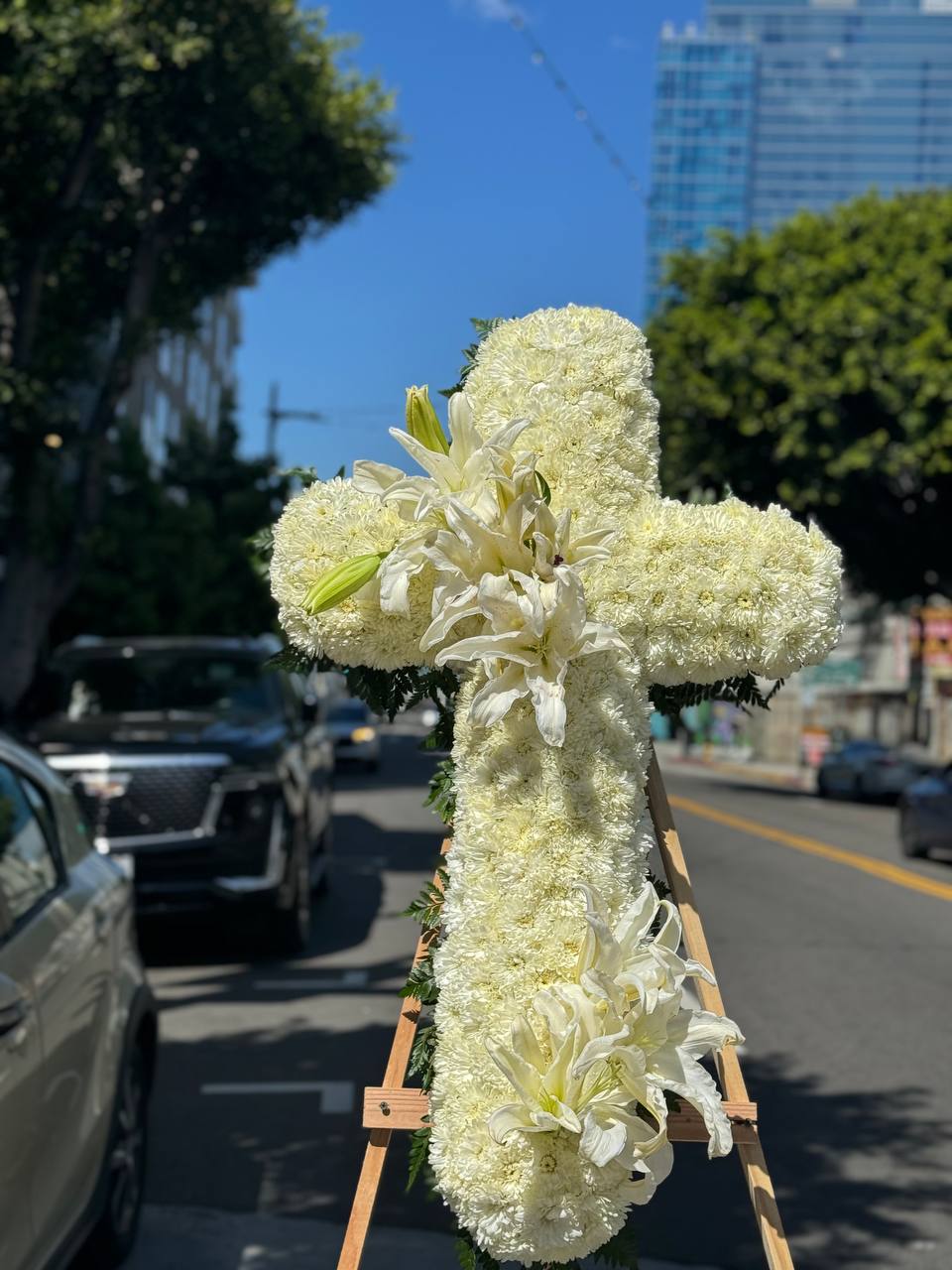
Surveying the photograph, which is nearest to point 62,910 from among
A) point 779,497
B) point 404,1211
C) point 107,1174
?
point 107,1174

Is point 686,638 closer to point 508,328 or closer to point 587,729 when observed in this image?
Result: point 587,729

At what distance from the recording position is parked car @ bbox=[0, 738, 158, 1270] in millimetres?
3752

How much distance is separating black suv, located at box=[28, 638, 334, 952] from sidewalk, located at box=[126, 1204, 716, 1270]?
156 inches

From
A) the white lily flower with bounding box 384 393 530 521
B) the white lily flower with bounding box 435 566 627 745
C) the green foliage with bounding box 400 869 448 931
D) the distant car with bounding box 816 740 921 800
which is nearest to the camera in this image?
the white lily flower with bounding box 435 566 627 745

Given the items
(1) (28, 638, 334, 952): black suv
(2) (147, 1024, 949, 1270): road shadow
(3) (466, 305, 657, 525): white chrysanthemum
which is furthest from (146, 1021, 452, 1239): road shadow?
(3) (466, 305, 657, 525): white chrysanthemum

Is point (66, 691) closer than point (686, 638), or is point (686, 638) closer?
point (686, 638)

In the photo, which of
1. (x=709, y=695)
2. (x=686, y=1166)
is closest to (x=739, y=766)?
(x=686, y=1166)

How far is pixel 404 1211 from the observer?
19.0 feet

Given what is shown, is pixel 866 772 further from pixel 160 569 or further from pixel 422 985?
pixel 422 985

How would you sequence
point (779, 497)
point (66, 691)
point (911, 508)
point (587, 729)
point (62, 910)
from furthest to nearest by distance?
point (911, 508)
point (779, 497)
point (66, 691)
point (62, 910)
point (587, 729)

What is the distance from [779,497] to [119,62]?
15085 millimetres

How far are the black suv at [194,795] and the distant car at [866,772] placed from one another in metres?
23.1

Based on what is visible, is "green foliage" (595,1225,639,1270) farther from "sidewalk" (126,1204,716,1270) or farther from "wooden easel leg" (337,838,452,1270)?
"sidewalk" (126,1204,716,1270)

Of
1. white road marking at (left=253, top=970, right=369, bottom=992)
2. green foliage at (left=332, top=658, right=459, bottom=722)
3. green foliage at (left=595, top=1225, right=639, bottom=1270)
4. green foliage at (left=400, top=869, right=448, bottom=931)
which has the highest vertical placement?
green foliage at (left=332, top=658, right=459, bottom=722)
